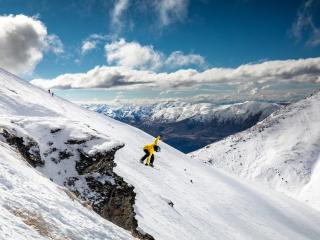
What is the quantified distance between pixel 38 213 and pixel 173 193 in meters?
41.3

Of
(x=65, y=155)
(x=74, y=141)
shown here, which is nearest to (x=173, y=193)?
(x=65, y=155)

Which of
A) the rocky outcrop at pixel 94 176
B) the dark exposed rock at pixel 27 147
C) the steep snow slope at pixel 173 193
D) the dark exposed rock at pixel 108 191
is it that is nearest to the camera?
the dark exposed rock at pixel 27 147

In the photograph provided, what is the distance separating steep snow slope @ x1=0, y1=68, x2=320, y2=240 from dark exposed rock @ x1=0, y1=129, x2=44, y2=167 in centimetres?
69

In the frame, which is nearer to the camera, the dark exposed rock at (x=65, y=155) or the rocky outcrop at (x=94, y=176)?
the rocky outcrop at (x=94, y=176)

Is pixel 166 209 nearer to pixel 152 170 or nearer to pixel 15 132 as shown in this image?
pixel 152 170

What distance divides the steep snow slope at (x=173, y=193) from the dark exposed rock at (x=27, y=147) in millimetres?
689

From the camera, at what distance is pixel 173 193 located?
167 feet

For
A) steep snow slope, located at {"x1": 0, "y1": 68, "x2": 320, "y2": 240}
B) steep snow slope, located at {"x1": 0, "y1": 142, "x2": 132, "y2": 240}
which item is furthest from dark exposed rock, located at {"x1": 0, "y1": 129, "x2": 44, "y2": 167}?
steep snow slope, located at {"x1": 0, "y1": 142, "x2": 132, "y2": 240}

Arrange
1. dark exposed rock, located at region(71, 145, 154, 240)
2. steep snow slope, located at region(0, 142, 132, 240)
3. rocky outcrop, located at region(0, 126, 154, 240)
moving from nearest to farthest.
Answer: steep snow slope, located at region(0, 142, 132, 240)
rocky outcrop, located at region(0, 126, 154, 240)
dark exposed rock, located at region(71, 145, 154, 240)

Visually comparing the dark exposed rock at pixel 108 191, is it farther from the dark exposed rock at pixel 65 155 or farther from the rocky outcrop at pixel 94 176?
the dark exposed rock at pixel 65 155

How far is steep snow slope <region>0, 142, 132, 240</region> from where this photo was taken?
934cm

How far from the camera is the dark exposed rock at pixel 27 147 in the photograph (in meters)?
20.8

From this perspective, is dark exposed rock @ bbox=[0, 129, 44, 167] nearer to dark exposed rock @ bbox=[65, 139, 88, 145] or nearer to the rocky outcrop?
the rocky outcrop

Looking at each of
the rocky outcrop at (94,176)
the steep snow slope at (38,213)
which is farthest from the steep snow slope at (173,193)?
the steep snow slope at (38,213)
